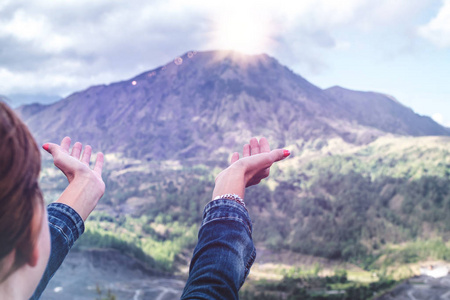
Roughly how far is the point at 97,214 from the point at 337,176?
90.9 feet

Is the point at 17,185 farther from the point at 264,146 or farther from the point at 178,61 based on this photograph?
the point at 178,61

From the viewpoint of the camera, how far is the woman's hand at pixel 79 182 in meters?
1.11

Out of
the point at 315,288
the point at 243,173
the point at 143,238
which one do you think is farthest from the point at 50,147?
the point at 143,238

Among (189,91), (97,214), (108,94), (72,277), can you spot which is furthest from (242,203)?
(108,94)

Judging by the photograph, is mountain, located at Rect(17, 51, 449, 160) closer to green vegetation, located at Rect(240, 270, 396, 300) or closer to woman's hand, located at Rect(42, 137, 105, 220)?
green vegetation, located at Rect(240, 270, 396, 300)

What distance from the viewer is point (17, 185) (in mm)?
585

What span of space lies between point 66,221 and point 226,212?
496 millimetres

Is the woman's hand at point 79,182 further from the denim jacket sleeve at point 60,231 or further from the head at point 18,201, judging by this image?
the head at point 18,201

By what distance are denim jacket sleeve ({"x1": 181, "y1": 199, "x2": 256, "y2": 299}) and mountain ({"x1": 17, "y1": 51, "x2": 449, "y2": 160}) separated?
5649cm

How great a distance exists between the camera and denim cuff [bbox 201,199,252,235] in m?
0.91

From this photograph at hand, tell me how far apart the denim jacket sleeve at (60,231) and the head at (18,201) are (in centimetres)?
32

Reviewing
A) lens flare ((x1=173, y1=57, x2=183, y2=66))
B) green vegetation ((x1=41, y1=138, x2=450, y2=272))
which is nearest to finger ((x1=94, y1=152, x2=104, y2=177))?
green vegetation ((x1=41, y1=138, x2=450, y2=272))

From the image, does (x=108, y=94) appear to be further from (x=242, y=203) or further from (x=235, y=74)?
(x=242, y=203)

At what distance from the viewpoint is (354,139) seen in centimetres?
5888
